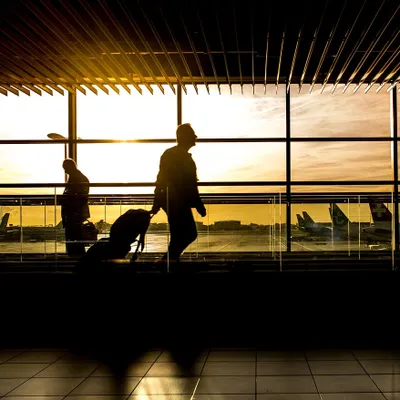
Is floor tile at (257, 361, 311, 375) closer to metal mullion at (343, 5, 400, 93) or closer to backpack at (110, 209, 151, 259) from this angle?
backpack at (110, 209, 151, 259)

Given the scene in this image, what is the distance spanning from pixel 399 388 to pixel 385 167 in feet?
21.6

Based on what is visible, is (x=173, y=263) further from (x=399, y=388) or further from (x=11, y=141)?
(x=11, y=141)

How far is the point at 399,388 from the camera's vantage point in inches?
142

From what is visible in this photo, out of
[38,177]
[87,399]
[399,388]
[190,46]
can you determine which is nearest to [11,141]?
[38,177]

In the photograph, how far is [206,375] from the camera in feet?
13.3

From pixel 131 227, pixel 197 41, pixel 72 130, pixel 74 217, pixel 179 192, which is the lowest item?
pixel 131 227

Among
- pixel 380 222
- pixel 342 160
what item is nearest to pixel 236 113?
pixel 342 160

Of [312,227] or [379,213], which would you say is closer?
[379,213]

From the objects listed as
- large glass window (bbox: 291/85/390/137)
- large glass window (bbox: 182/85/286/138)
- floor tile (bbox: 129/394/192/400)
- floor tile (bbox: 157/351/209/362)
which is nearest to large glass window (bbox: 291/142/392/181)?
large glass window (bbox: 291/85/390/137)

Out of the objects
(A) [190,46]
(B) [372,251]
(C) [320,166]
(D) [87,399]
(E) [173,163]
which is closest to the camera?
(D) [87,399]

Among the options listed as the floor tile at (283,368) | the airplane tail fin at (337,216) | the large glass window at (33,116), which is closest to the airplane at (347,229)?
the airplane tail fin at (337,216)

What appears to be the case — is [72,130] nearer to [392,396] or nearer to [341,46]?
[341,46]

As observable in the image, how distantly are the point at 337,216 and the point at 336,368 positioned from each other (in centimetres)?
247

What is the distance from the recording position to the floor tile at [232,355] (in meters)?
4.51
